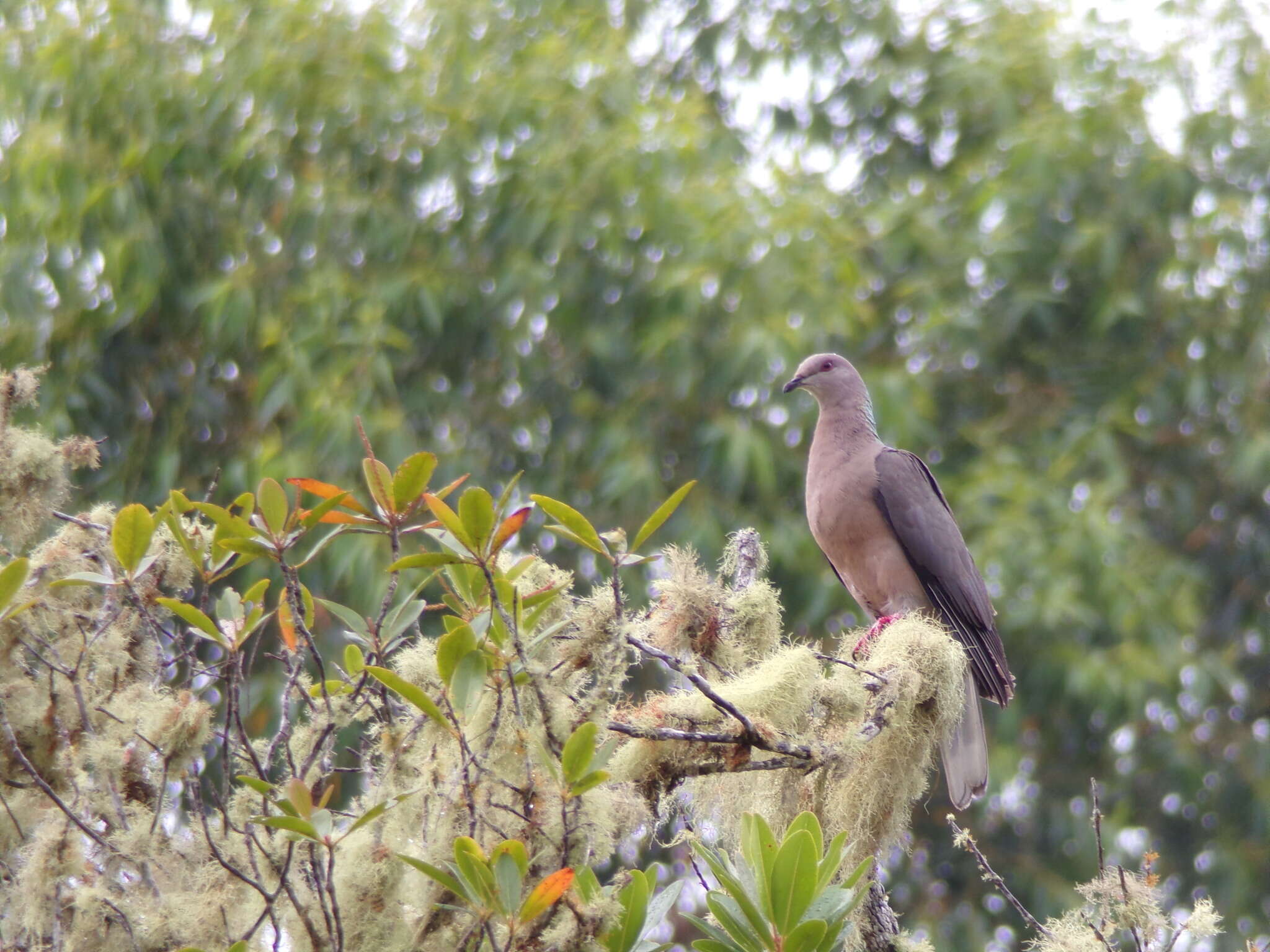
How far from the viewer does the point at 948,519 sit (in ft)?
13.1

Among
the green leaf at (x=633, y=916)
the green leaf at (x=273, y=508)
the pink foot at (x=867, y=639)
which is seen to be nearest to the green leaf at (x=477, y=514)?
the green leaf at (x=273, y=508)

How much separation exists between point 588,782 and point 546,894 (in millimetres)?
132

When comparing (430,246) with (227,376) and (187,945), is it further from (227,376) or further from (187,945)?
(187,945)

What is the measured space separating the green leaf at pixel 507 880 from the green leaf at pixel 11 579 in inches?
28.9

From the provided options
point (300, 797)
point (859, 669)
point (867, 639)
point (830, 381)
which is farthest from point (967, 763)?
point (300, 797)

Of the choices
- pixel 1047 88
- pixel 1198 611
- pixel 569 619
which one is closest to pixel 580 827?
pixel 569 619

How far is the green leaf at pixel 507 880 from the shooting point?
1450 mm

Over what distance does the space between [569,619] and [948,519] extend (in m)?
2.47

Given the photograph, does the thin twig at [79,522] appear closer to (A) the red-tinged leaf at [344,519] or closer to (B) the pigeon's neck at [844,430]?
(A) the red-tinged leaf at [344,519]

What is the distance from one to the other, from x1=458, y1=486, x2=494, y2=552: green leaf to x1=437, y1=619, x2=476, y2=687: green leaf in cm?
11

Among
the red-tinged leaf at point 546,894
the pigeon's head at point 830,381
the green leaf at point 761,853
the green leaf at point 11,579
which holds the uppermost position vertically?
the green leaf at point 11,579

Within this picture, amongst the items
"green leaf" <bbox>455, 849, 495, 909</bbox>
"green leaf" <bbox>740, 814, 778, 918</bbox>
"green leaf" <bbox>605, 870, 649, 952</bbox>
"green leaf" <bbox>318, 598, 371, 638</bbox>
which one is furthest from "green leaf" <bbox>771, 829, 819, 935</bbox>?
"green leaf" <bbox>318, 598, 371, 638</bbox>

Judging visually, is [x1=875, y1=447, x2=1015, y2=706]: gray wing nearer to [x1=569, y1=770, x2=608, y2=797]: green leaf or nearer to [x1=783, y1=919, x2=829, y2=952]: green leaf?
[x1=783, y1=919, x2=829, y2=952]: green leaf

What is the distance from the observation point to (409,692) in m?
1.53
